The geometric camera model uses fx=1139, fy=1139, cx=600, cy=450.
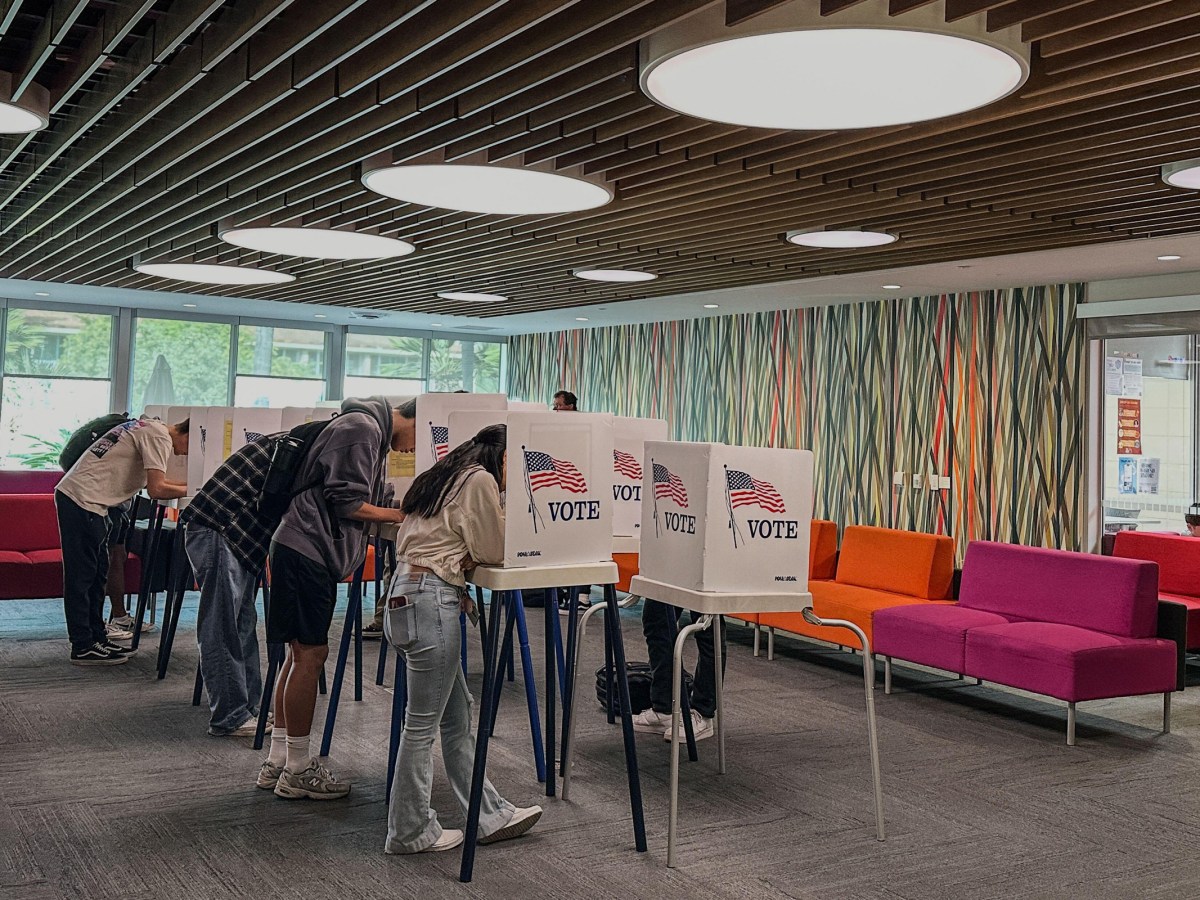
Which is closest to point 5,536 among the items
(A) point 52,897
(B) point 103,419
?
(B) point 103,419

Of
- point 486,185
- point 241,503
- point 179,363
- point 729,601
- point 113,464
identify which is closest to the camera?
point 729,601

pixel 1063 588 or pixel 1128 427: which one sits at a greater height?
pixel 1128 427

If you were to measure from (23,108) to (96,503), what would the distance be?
2.84m

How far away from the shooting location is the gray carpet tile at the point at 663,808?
379 centimetres

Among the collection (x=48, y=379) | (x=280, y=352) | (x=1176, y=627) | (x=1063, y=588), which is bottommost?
(x=1176, y=627)

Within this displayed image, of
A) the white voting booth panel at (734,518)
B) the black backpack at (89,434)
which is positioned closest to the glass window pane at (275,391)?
the black backpack at (89,434)

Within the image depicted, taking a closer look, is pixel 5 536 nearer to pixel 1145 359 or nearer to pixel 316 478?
pixel 316 478

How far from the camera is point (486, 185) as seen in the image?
19.0ft

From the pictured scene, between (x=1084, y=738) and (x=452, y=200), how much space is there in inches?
170

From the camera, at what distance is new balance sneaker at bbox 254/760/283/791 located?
4.64m

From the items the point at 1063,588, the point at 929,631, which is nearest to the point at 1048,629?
the point at 1063,588

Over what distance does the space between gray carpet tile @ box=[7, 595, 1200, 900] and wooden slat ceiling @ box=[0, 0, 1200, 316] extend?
109 inches

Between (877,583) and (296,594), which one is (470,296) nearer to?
(877,583)

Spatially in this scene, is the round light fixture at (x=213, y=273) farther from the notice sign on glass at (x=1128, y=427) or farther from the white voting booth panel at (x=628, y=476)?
the notice sign on glass at (x=1128, y=427)
